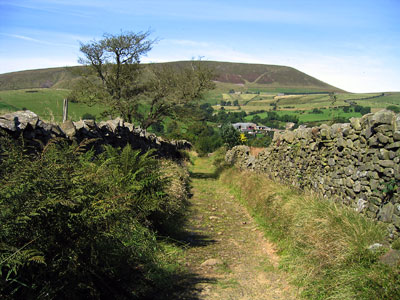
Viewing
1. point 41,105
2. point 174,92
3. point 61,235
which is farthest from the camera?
point 41,105

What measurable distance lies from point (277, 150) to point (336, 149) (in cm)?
450

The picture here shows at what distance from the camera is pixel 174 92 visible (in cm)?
1847

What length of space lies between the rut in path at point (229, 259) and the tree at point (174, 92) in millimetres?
9843

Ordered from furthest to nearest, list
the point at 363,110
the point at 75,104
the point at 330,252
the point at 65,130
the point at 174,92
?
the point at 75,104 → the point at 174,92 → the point at 363,110 → the point at 65,130 → the point at 330,252

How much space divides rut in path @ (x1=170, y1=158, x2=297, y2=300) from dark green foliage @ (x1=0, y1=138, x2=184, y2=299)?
973 mm

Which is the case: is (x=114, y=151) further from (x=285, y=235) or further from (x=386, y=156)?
(x=386, y=156)

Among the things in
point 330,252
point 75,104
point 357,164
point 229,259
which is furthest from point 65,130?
point 75,104

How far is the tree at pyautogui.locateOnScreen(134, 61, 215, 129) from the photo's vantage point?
727 inches

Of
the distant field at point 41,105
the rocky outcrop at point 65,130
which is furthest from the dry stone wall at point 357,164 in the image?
the distant field at point 41,105

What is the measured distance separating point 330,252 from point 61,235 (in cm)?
345

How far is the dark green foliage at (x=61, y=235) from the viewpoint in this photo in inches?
103

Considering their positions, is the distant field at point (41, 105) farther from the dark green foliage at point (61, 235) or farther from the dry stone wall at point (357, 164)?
the dark green foliage at point (61, 235)

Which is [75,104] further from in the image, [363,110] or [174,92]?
[363,110]

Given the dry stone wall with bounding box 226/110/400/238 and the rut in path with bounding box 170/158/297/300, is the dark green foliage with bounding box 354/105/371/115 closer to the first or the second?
the dry stone wall with bounding box 226/110/400/238
